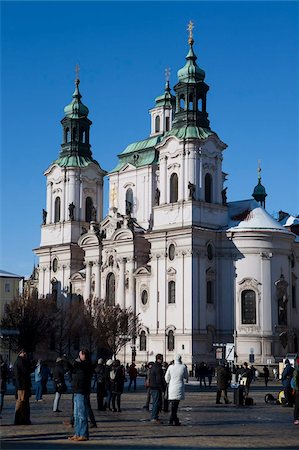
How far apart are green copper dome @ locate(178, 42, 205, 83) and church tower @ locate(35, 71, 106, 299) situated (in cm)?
1512

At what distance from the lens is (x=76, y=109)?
82.4m

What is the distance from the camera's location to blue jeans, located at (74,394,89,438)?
16.5 metres

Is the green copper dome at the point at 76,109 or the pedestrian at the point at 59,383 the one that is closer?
the pedestrian at the point at 59,383

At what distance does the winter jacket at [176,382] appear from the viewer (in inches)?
786

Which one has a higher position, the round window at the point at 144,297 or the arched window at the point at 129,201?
the arched window at the point at 129,201

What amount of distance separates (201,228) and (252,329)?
9.39 meters

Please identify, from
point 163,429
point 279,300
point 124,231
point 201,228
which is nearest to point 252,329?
point 279,300

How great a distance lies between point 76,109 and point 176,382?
6480cm

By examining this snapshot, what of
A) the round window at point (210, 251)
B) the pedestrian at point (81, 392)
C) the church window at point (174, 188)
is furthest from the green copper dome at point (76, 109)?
the pedestrian at point (81, 392)

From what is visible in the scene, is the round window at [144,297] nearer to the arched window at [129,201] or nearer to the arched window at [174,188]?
the arched window at [174,188]

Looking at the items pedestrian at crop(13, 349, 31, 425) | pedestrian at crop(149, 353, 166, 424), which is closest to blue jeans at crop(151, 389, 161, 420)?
pedestrian at crop(149, 353, 166, 424)

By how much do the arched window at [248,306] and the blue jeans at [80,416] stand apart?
167 ft

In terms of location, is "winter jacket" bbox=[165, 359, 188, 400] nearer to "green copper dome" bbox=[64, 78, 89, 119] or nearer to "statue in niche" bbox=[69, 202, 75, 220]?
"statue in niche" bbox=[69, 202, 75, 220]

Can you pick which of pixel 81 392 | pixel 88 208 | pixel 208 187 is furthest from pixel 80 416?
pixel 88 208
